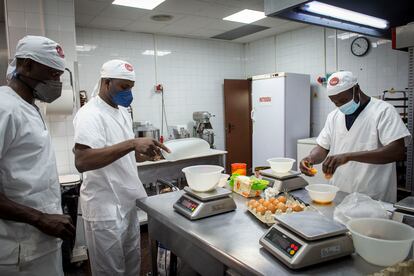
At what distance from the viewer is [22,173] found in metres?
1.35

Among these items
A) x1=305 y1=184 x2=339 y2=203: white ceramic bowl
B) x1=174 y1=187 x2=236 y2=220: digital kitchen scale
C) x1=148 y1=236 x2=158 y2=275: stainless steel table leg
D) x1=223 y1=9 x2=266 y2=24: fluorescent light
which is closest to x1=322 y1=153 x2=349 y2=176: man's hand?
x1=305 y1=184 x2=339 y2=203: white ceramic bowl

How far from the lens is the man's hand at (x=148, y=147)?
1720 millimetres

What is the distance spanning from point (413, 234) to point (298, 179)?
932 millimetres

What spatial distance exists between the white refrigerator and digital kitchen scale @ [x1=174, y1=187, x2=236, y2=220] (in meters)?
3.50

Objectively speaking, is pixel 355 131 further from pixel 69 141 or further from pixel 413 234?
pixel 69 141

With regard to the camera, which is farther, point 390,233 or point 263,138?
point 263,138

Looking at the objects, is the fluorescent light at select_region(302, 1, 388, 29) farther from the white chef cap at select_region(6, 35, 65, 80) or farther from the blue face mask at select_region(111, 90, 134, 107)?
the white chef cap at select_region(6, 35, 65, 80)

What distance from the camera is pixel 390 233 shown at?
116 centimetres

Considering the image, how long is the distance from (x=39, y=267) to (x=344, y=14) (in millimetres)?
2223

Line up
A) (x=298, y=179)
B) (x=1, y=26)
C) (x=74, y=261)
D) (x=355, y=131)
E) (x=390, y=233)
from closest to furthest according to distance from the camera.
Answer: (x=390, y=233), (x=298, y=179), (x=355, y=131), (x=74, y=261), (x=1, y=26)

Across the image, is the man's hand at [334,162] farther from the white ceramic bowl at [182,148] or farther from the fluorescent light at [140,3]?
the fluorescent light at [140,3]

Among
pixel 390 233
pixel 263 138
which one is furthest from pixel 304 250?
pixel 263 138

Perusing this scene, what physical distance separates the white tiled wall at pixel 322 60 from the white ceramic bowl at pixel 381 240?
12.1 feet

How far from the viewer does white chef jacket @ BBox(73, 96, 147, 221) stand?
1839 mm
